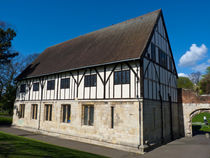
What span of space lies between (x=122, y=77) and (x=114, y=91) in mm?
1216

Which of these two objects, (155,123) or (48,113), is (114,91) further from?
(48,113)

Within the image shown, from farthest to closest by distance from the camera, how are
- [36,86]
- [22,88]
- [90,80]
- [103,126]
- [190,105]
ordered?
1. [22,88]
2. [36,86]
3. [190,105]
4. [90,80]
5. [103,126]

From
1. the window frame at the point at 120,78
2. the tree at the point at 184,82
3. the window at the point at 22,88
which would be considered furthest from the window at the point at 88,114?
the tree at the point at 184,82

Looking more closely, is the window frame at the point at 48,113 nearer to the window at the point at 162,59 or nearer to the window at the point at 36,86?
the window at the point at 36,86

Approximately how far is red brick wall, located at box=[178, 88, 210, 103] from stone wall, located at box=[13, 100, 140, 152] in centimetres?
902

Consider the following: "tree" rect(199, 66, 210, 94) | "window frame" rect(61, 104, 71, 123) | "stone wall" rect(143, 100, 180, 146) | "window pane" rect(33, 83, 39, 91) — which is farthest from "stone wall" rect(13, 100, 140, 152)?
"tree" rect(199, 66, 210, 94)

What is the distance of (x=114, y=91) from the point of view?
1204cm

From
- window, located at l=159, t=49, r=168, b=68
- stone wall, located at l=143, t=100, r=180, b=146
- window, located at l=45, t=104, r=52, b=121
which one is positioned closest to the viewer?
stone wall, located at l=143, t=100, r=180, b=146

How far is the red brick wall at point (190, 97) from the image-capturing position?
15927mm

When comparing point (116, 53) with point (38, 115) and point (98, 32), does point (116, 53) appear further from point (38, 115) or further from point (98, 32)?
point (38, 115)

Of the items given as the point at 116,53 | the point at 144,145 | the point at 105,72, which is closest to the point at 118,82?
the point at 105,72

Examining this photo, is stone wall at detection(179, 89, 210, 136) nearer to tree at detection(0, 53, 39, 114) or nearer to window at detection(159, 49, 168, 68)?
window at detection(159, 49, 168, 68)

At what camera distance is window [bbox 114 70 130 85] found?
11.7 metres

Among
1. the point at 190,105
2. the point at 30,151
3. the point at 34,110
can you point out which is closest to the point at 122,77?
the point at 30,151
